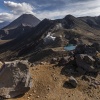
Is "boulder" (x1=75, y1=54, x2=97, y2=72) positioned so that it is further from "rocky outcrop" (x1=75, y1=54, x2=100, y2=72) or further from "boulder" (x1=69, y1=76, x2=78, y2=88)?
"boulder" (x1=69, y1=76, x2=78, y2=88)

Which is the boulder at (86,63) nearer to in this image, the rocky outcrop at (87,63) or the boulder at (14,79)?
the rocky outcrop at (87,63)

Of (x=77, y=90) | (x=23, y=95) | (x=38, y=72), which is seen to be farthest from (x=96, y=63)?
(x=23, y=95)

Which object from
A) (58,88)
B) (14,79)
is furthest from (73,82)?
(14,79)

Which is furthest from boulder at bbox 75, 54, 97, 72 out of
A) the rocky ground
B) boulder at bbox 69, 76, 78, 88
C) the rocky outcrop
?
boulder at bbox 69, 76, 78, 88

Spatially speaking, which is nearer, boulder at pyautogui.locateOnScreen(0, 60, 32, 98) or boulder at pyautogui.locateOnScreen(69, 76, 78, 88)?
boulder at pyautogui.locateOnScreen(0, 60, 32, 98)

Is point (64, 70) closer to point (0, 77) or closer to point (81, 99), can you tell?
point (81, 99)

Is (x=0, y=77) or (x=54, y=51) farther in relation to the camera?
(x=54, y=51)
